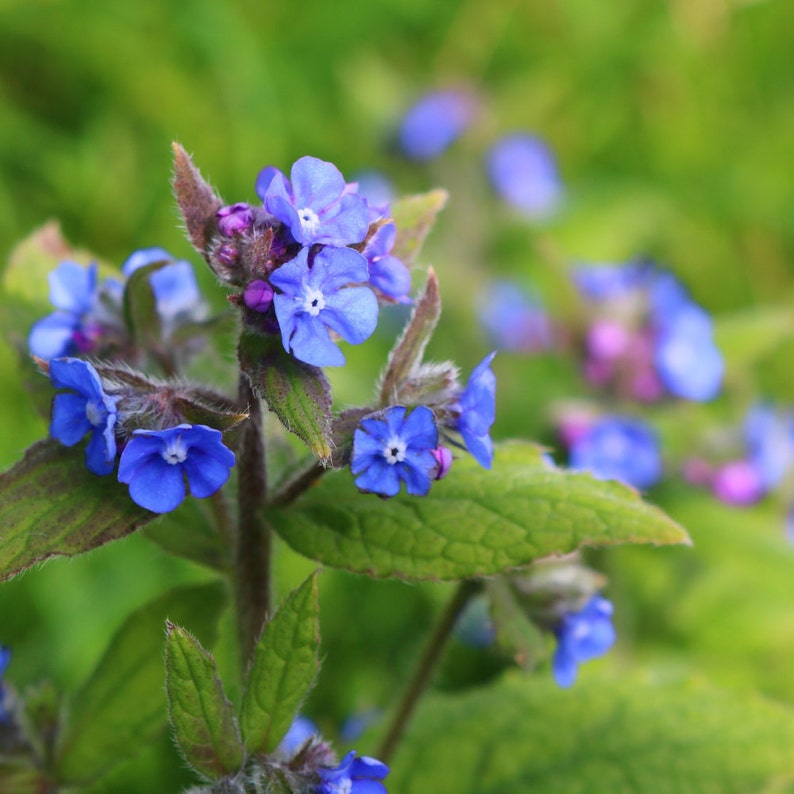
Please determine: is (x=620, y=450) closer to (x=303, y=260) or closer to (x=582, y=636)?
(x=582, y=636)

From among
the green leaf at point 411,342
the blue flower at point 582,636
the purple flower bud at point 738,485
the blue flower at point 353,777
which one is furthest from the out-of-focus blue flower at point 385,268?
the purple flower bud at point 738,485

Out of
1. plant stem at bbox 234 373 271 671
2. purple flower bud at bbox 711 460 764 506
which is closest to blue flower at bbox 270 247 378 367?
plant stem at bbox 234 373 271 671

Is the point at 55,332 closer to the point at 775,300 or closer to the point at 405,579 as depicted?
the point at 405,579

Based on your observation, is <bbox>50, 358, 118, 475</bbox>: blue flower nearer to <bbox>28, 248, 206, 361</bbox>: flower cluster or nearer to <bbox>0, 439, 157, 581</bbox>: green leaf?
<bbox>0, 439, 157, 581</bbox>: green leaf

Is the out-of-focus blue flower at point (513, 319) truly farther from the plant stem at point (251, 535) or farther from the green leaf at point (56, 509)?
the green leaf at point (56, 509)

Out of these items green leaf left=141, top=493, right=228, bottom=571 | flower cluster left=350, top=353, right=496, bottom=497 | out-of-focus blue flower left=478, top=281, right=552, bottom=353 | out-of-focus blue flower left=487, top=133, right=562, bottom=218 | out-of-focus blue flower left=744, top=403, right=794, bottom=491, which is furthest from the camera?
out-of-focus blue flower left=487, top=133, right=562, bottom=218

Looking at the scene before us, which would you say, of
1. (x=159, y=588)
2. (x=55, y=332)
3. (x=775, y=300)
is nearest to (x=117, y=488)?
(x=55, y=332)

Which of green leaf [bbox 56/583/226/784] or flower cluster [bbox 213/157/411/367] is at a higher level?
flower cluster [bbox 213/157/411/367]
